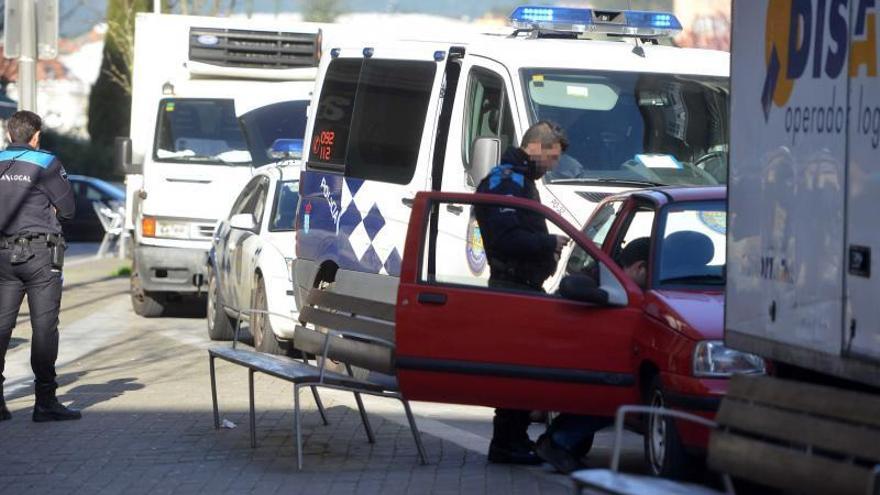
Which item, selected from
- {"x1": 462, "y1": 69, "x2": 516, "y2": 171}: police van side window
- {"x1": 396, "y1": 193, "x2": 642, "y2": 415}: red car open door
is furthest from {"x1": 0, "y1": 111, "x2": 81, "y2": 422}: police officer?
{"x1": 396, "y1": 193, "x2": 642, "y2": 415}: red car open door

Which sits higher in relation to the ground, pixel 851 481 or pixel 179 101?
pixel 179 101

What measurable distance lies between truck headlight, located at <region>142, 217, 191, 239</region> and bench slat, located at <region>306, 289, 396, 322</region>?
316 inches

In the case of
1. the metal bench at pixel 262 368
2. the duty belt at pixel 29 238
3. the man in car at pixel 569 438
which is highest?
the duty belt at pixel 29 238

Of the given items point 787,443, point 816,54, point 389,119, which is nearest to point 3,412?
point 389,119

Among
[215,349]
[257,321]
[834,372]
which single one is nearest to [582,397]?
[834,372]

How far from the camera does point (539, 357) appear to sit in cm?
752

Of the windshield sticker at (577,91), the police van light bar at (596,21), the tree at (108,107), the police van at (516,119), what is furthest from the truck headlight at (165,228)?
the tree at (108,107)

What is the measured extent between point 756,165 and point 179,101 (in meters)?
12.8

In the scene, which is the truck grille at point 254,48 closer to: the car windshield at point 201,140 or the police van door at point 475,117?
the car windshield at point 201,140

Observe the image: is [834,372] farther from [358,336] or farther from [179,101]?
[179,101]

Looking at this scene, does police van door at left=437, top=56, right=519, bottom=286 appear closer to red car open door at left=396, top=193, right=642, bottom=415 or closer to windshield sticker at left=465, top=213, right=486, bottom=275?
windshield sticker at left=465, top=213, right=486, bottom=275

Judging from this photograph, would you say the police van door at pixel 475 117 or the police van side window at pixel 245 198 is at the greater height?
the police van door at pixel 475 117

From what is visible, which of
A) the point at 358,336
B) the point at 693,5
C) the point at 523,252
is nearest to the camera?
the point at 523,252

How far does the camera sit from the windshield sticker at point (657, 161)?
10711 mm
